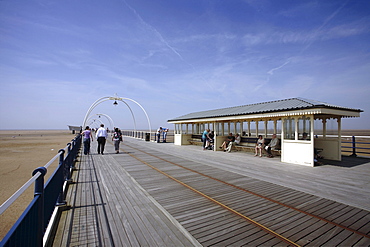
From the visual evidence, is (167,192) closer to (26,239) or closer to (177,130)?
(26,239)

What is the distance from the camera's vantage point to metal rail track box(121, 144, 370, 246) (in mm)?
2949

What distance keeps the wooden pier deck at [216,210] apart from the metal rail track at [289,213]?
0.04 ft

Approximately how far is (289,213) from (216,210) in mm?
1375

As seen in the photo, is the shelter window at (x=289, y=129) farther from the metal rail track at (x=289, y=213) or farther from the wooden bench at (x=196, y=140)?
the wooden bench at (x=196, y=140)

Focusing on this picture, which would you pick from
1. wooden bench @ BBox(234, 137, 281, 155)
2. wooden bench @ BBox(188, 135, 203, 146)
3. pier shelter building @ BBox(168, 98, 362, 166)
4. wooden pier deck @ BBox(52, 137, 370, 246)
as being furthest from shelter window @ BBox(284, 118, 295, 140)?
wooden bench @ BBox(188, 135, 203, 146)

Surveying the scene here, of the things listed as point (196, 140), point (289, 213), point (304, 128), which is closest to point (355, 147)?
point (304, 128)

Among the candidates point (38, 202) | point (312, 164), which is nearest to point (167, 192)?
point (38, 202)

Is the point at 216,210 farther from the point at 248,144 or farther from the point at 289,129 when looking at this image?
the point at 248,144

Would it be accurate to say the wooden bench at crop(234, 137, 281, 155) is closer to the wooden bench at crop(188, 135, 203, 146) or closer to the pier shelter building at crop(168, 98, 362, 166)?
the pier shelter building at crop(168, 98, 362, 166)

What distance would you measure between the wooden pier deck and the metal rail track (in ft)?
0.04

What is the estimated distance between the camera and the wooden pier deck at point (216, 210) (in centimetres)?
288

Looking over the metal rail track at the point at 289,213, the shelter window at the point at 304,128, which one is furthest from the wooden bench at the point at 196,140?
the metal rail track at the point at 289,213

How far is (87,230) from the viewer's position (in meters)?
3.09

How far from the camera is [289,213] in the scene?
12.0ft
